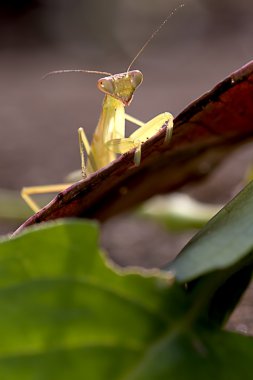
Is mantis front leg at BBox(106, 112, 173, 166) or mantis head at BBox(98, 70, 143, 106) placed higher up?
mantis head at BBox(98, 70, 143, 106)

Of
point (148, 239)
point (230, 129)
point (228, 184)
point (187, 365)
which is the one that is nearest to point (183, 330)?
point (187, 365)

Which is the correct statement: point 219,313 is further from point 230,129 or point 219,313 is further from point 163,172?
point 163,172

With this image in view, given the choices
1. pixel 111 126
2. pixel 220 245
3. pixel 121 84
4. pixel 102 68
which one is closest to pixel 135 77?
pixel 121 84

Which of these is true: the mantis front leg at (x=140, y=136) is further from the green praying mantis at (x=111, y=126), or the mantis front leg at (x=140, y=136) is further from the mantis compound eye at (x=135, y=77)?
the mantis compound eye at (x=135, y=77)

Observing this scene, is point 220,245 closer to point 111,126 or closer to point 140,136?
point 140,136

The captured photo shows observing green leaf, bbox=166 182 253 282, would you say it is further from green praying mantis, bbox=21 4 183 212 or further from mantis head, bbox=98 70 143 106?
mantis head, bbox=98 70 143 106

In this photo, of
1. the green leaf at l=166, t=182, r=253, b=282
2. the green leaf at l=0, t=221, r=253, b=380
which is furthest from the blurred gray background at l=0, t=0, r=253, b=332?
the green leaf at l=0, t=221, r=253, b=380
